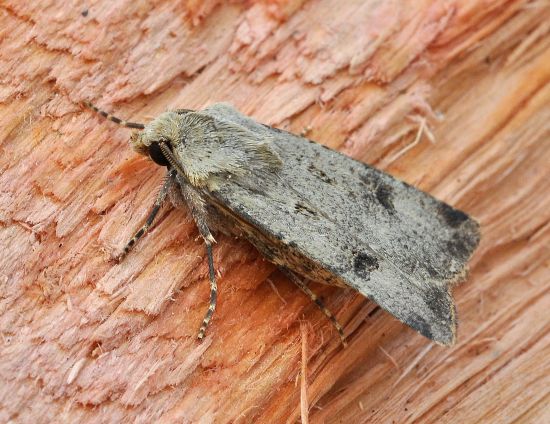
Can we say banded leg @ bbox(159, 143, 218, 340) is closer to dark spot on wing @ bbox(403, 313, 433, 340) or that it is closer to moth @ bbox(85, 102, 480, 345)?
moth @ bbox(85, 102, 480, 345)

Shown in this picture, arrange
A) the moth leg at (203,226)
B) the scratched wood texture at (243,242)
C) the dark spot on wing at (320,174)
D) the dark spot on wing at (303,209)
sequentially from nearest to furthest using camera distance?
1. the scratched wood texture at (243,242)
2. the moth leg at (203,226)
3. the dark spot on wing at (303,209)
4. the dark spot on wing at (320,174)

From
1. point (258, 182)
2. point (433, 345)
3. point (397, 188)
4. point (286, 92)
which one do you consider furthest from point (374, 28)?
point (433, 345)

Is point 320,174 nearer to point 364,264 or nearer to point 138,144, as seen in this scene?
point 364,264

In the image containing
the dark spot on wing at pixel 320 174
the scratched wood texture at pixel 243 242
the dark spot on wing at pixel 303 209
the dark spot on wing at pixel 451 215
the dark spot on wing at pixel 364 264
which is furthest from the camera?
the dark spot on wing at pixel 451 215

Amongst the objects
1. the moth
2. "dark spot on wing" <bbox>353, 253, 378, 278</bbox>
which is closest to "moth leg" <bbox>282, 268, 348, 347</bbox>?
the moth

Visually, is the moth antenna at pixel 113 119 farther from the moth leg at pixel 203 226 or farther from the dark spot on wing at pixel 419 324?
the dark spot on wing at pixel 419 324

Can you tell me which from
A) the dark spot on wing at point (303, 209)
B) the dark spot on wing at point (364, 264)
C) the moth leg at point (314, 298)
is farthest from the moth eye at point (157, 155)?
the dark spot on wing at point (364, 264)
